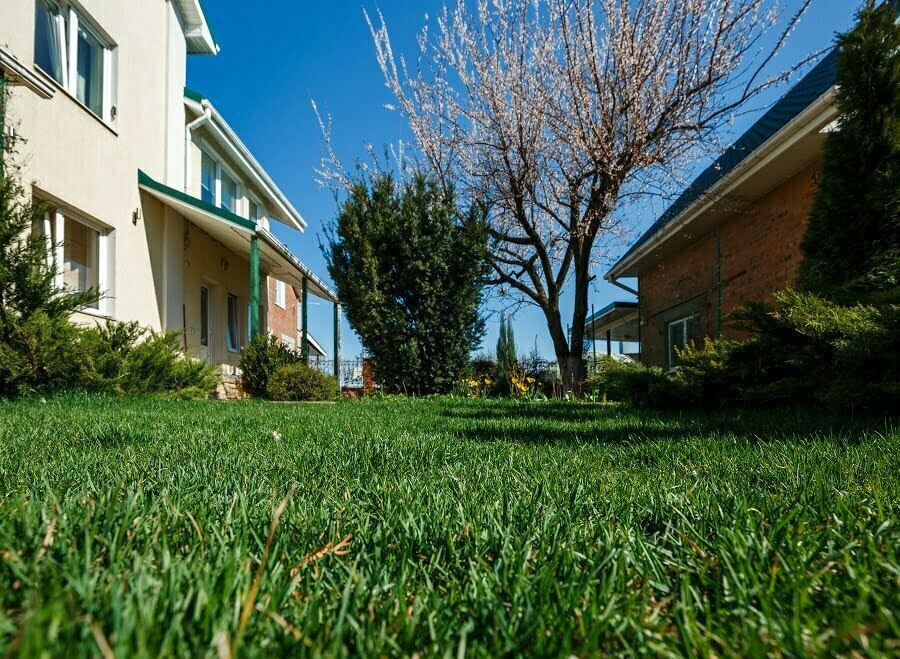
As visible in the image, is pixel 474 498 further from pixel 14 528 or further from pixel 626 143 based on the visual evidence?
pixel 626 143

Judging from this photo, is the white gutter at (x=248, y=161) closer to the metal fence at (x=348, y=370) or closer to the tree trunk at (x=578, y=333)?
the metal fence at (x=348, y=370)

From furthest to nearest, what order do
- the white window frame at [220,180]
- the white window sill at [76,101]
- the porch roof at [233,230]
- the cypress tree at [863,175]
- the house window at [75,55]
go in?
the white window frame at [220,180] → the porch roof at [233,230] → the house window at [75,55] → the white window sill at [76,101] → the cypress tree at [863,175]

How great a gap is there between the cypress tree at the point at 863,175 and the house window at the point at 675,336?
8.03 meters

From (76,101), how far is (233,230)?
392cm

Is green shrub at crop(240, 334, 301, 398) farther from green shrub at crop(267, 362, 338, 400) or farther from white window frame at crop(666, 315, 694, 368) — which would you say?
white window frame at crop(666, 315, 694, 368)

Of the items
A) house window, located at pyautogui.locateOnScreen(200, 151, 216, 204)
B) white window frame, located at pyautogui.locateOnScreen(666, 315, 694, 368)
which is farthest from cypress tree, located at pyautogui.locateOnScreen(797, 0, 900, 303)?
house window, located at pyautogui.locateOnScreen(200, 151, 216, 204)

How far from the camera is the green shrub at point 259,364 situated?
10984 millimetres

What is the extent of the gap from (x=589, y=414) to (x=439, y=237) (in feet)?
23.2

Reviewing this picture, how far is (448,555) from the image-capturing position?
1257 millimetres

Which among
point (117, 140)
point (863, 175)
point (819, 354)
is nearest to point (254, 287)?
point (117, 140)

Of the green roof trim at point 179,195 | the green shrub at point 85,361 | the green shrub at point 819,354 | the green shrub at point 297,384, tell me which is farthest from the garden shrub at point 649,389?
the green roof trim at point 179,195

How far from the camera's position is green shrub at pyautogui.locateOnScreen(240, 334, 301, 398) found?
36.0 ft

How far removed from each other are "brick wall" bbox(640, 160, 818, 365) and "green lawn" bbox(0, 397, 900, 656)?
21.8ft

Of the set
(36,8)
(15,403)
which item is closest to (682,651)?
(15,403)
